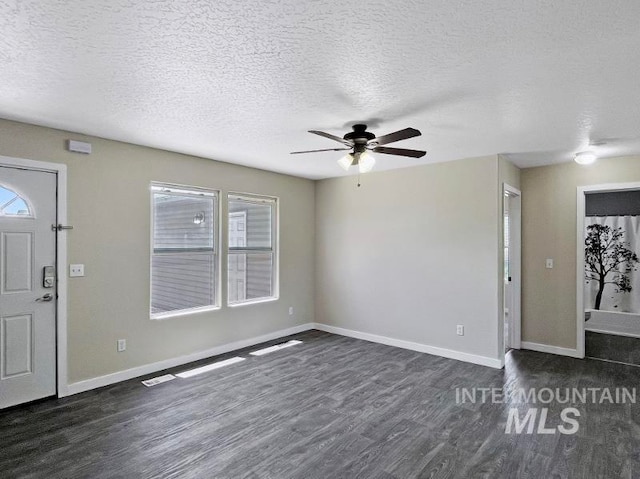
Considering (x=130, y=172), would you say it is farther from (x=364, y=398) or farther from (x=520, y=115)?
(x=520, y=115)

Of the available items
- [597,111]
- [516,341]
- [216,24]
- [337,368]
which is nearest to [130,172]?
[216,24]

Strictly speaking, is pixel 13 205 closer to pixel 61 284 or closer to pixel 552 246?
pixel 61 284

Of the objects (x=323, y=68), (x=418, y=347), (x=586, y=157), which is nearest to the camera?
(x=323, y=68)

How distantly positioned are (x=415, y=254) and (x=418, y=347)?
1.26 meters

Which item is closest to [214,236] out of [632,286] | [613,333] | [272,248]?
[272,248]

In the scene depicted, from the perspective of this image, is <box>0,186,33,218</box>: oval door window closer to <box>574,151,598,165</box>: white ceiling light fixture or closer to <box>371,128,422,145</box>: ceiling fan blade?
<box>371,128,422,145</box>: ceiling fan blade

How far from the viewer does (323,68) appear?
216 centimetres

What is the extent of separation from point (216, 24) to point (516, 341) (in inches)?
203

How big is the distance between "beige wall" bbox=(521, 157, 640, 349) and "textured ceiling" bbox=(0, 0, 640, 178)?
102 centimetres

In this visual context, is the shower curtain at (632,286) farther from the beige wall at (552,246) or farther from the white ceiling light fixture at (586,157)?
the white ceiling light fixture at (586,157)

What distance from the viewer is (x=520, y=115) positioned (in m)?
2.93

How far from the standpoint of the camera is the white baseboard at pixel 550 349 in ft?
14.9

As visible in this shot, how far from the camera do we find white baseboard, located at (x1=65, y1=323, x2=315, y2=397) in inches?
138

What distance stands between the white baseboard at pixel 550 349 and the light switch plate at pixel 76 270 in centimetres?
543
